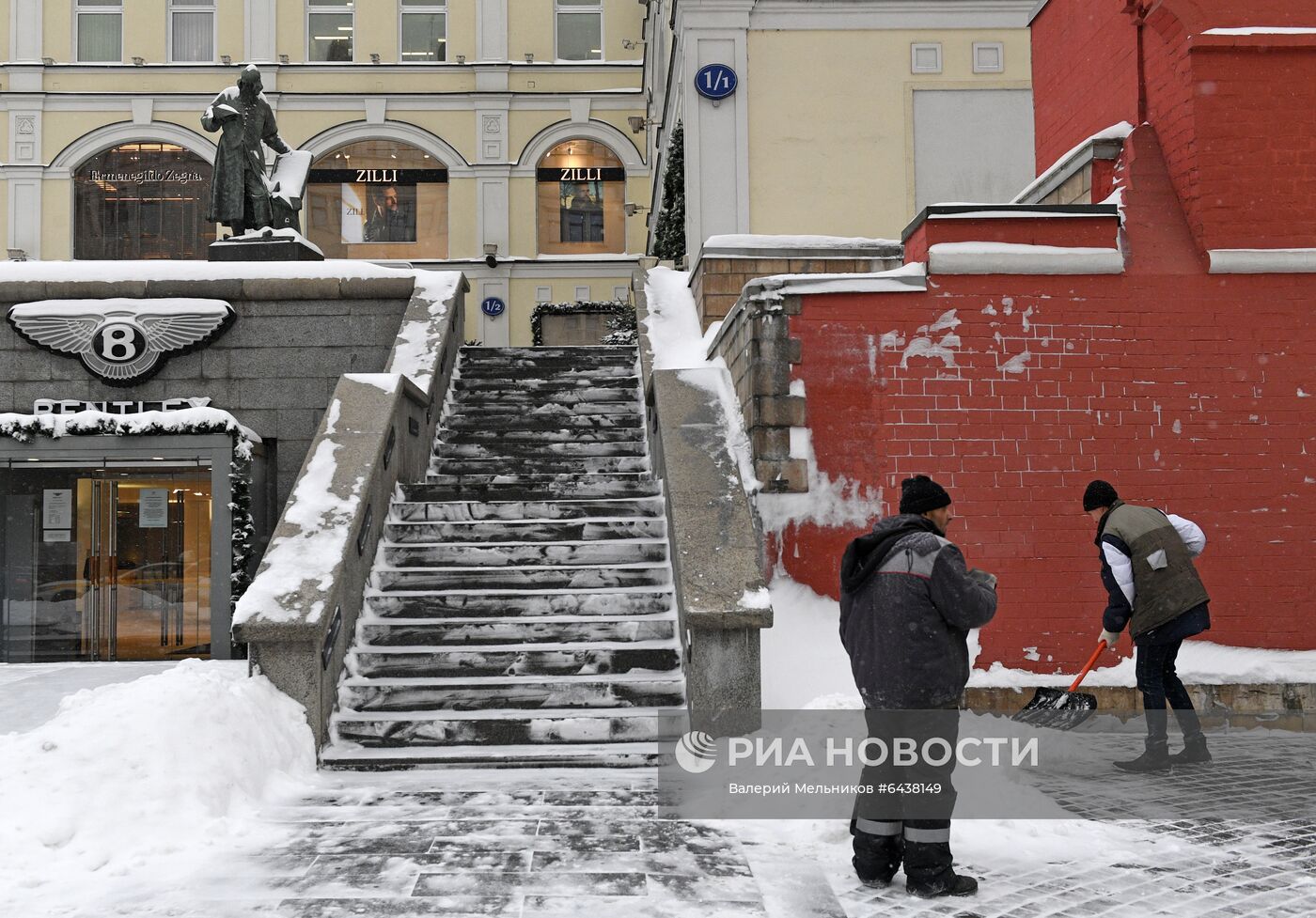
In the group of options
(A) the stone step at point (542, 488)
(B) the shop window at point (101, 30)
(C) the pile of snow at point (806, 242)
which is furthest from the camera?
(B) the shop window at point (101, 30)

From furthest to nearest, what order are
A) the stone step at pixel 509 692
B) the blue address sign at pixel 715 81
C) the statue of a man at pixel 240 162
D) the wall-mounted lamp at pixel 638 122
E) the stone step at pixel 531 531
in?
the wall-mounted lamp at pixel 638 122
the blue address sign at pixel 715 81
the statue of a man at pixel 240 162
the stone step at pixel 531 531
the stone step at pixel 509 692

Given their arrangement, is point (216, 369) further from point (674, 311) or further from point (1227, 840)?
point (1227, 840)

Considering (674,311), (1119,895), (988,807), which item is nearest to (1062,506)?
(988,807)

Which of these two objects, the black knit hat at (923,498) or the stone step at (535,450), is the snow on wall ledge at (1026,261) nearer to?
the stone step at (535,450)

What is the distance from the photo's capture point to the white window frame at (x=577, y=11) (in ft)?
96.8

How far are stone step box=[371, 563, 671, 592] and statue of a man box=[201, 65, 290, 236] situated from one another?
7.39m

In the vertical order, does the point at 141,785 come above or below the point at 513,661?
below

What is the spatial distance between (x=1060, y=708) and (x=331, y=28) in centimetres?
2809

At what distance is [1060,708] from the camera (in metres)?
6.27

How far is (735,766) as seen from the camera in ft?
19.9

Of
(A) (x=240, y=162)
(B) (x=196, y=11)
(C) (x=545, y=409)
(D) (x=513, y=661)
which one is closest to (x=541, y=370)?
(C) (x=545, y=409)

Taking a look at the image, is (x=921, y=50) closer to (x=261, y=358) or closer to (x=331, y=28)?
(x=261, y=358)

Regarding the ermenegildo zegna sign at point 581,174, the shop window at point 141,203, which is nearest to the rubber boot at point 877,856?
the ermenegildo zegna sign at point 581,174

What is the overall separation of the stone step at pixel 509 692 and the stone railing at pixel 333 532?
243mm
